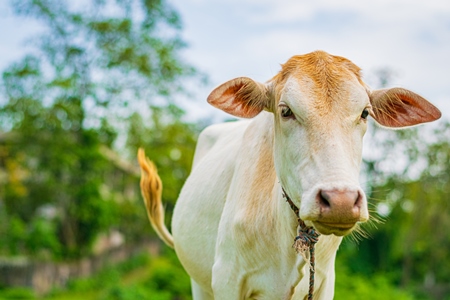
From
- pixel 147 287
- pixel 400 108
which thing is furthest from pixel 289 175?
pixel 147 287

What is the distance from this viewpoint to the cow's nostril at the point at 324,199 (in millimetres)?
2650

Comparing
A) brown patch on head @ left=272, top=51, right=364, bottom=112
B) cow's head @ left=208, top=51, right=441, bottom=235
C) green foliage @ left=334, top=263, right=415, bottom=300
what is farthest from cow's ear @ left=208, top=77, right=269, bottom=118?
green foliage @ left=334, top=263, right=415, bottom=300

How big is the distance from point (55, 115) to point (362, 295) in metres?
12.7

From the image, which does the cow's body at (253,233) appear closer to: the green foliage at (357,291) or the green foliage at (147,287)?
the green foliage at (357,291)

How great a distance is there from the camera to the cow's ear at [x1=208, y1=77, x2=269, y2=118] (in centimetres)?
335

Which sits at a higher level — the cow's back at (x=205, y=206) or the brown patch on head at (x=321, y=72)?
the brown patch on head at (x=321, y=72)

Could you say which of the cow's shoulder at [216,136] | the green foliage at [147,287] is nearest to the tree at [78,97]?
the green foliage at [147,287]

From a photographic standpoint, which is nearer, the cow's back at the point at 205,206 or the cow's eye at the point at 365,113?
the cow's eye at the point at 365,113

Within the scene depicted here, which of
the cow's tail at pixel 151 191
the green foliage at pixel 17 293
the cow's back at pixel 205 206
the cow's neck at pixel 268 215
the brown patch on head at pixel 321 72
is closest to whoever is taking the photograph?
the brown patch on head at pixel 321 72

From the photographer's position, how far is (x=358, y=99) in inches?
119

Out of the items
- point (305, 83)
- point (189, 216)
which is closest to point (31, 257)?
point (189, 216)

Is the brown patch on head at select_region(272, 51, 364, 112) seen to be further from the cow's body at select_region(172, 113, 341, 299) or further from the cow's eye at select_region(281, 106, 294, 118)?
the cow's body at select_region(172, 113, 341, 299)

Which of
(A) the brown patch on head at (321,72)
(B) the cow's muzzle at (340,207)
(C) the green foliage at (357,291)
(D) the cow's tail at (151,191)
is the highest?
(A) the brown patch on head at (321,72)

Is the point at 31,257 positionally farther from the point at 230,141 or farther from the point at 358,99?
the point at 358,99
